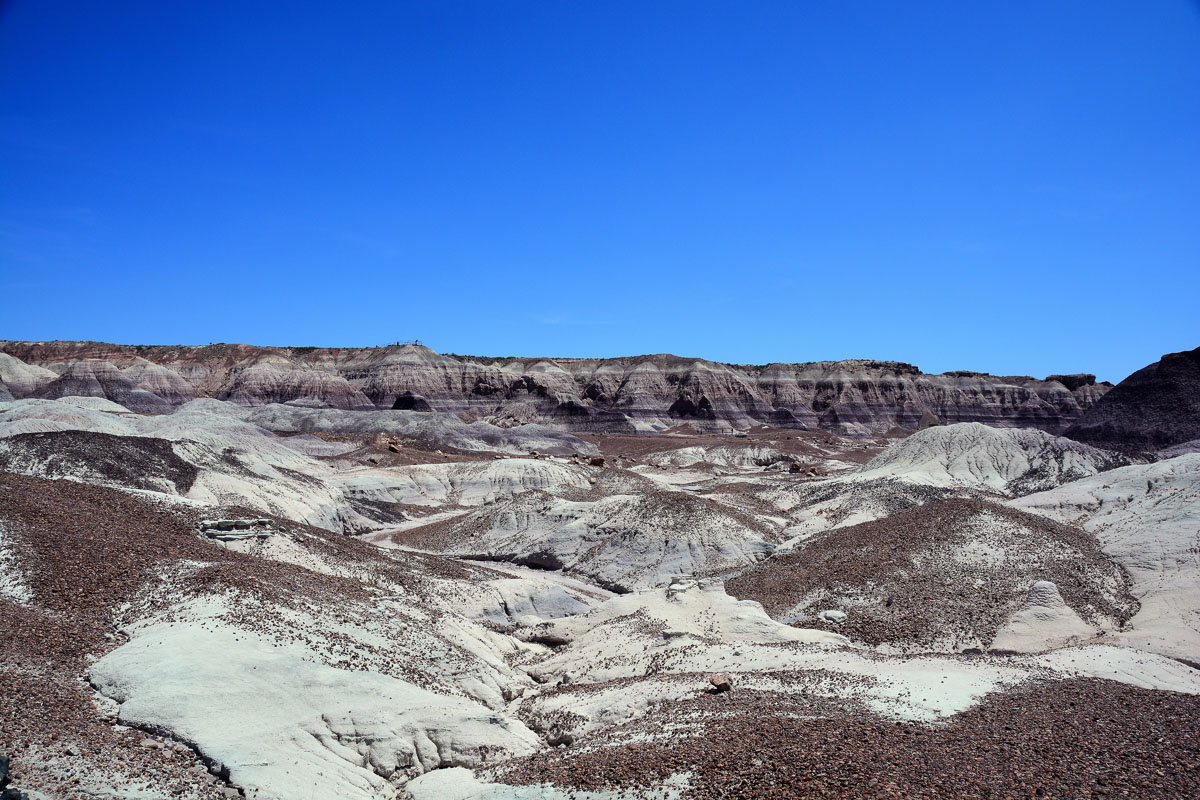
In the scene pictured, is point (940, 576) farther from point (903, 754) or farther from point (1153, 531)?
point (903, 754)

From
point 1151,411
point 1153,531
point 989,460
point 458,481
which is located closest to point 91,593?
point 1153,531

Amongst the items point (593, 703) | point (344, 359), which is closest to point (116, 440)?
point (593, 703)

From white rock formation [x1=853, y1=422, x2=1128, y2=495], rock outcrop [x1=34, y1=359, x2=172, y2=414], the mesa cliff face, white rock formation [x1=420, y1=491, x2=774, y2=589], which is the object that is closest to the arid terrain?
white rock formation [x1=420, y1=491, x2=774, y2=589]

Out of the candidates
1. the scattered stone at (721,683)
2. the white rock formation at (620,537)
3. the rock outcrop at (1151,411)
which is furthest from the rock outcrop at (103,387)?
the rock outcrop at (1151,411)

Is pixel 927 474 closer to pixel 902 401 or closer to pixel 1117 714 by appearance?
pixel 1117 714

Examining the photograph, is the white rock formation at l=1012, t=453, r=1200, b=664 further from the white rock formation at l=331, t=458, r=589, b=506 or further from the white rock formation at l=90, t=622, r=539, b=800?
the white rock formation at l=331, t=458, r=589, b=506

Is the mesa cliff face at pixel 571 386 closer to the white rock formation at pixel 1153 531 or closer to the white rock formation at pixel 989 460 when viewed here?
the white rock formation at pixel 989 460
